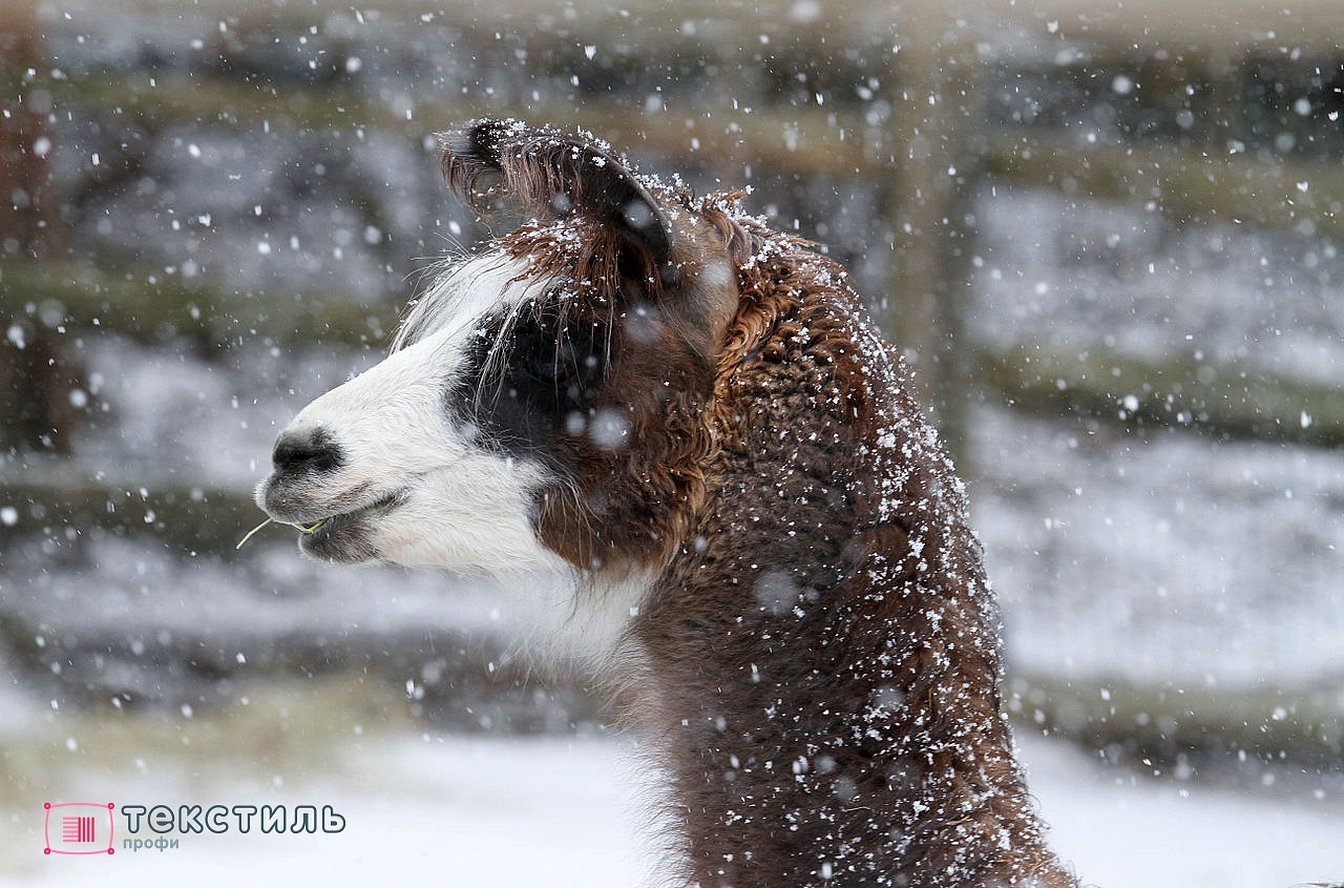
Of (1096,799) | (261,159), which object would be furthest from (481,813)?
(261,159)

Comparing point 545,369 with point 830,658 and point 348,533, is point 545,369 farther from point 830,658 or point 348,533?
point 830,658

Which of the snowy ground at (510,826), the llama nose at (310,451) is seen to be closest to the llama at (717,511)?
the llama nose at (310,451)

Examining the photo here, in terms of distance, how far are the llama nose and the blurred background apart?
259cm

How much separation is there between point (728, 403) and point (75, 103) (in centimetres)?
352

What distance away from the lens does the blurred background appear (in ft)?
13.9

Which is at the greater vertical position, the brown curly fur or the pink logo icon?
the pink logo icon

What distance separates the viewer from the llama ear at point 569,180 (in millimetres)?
1746

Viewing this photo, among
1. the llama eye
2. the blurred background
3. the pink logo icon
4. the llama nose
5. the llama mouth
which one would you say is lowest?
the llama mouth

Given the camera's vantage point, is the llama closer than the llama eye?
Yes

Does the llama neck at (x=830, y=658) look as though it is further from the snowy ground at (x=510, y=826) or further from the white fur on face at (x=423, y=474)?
the snowy ground at (x=510, y=826)

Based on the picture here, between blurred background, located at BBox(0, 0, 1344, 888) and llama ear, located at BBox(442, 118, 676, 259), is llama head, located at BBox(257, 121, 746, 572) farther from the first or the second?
blurred background, located at BBox(0, 0, 1344, 888)

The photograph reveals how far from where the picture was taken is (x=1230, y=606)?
474 cm

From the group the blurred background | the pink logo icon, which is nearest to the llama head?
the blurred background

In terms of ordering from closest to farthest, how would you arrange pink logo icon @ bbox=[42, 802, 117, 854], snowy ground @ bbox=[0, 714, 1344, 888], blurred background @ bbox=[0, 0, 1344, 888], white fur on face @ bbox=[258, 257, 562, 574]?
white fur on face @ bbox=[258, 257, 562, 574] < snowy ground @ bbox=[0, 714, 1344, 888] < pink logo icon @ bbox=[42, 802, 117, 854] < blurred background @ bbox=[0, 0, 1344, 888]
